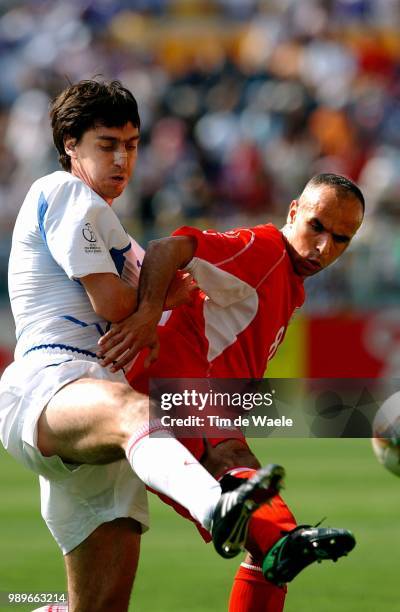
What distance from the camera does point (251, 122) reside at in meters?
16.2

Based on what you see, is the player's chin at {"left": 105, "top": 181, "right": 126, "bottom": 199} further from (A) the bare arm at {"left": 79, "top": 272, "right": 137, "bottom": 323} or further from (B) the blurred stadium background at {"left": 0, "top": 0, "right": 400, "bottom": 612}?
(B) the blurred stadium background at {"left": 0, "top": 0, "right": 400, "bottom": 612}

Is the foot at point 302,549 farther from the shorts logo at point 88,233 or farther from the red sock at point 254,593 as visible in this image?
the shorts logo at point 88,233

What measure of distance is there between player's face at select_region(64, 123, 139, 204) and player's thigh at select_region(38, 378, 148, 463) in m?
0.76

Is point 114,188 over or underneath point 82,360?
over

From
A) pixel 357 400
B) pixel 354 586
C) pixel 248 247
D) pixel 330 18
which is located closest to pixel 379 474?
pixel 354 586

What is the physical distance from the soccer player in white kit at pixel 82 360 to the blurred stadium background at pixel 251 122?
19.2ft

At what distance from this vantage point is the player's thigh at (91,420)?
3.88m

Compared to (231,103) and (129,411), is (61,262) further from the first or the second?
(231,103)

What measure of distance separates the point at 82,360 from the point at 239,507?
1045 millimetres

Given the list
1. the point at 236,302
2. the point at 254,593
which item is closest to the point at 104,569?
Result: the point at 254,593

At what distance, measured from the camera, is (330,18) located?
17828 mm

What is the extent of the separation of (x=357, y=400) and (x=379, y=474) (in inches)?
209

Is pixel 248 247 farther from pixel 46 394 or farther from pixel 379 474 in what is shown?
pixel 379 474

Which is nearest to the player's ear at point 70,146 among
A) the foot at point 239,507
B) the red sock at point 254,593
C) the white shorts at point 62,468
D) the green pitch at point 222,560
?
the white shorts at point 62,468
